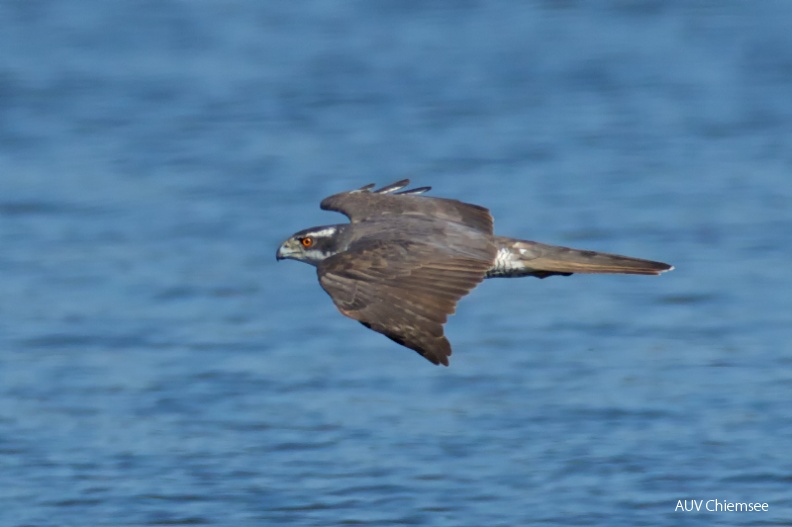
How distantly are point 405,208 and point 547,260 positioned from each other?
118cm

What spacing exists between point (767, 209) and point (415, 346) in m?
8.15

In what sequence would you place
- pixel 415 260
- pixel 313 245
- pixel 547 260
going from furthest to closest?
pixel 313 245
pixel 547 260
pixel 415 260

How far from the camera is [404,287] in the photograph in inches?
301

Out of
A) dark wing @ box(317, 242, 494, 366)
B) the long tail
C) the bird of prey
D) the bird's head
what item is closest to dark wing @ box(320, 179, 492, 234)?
the bird of prey

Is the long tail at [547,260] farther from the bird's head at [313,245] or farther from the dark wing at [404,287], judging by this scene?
the bird's head at [313,245]

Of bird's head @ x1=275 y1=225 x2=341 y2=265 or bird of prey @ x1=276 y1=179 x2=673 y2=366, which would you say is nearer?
bird of prey @ x1=276 y1=179 x2=673 y2=366

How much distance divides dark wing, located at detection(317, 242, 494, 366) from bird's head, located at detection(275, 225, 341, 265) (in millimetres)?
974

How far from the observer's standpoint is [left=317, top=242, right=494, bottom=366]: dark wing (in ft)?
23.7

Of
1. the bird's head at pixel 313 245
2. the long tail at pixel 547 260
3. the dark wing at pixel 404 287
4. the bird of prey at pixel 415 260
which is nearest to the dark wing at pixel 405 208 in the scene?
the bird of prey at pixel 415 260

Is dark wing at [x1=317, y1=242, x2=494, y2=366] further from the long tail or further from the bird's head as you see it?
the bird's head

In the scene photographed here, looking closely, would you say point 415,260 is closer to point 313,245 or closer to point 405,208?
point 313,245

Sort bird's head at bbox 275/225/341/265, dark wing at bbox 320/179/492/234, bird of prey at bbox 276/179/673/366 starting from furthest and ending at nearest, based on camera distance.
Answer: dark wing at bbox 320/179/492/234, bird's head at bbox 275/225/341/265, bird of prey at bbox 276/179/673/366

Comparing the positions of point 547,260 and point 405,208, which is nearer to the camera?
point 547,260

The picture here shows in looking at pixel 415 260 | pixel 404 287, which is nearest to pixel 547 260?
pixel 415 260
